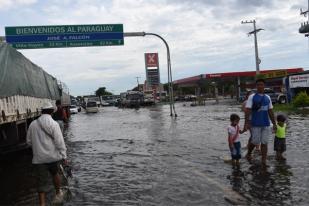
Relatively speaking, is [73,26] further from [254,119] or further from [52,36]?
[254,119]

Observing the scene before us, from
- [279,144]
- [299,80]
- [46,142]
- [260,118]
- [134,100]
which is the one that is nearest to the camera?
[46,142]

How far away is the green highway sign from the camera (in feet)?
102

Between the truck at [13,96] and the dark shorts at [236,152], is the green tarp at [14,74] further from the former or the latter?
the dark shorts at [236,152]

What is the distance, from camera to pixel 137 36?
31.7 metres

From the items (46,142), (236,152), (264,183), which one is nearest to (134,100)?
(236,152)

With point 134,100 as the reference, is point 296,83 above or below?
above

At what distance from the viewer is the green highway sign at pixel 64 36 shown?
31.0 metres

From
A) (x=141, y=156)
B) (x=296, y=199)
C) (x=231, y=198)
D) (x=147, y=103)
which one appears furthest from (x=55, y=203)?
(x=147, y=103)

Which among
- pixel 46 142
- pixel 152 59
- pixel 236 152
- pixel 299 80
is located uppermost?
pixel 152 59

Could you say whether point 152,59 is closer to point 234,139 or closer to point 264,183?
point 234,139

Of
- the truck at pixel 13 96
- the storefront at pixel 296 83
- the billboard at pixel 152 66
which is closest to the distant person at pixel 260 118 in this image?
the truck at pixel 13 96

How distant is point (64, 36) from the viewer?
31.4 m

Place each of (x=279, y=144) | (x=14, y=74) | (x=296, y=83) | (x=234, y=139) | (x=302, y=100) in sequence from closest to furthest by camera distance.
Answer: (x=234, y=139)
(x=279, y=144)
(x=14, y=74)
(x=302, y=100)
(x=296, y=83)

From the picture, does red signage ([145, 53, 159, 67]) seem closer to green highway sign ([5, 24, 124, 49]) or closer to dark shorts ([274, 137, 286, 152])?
green highway sign ([5, 24, 124, 49])
